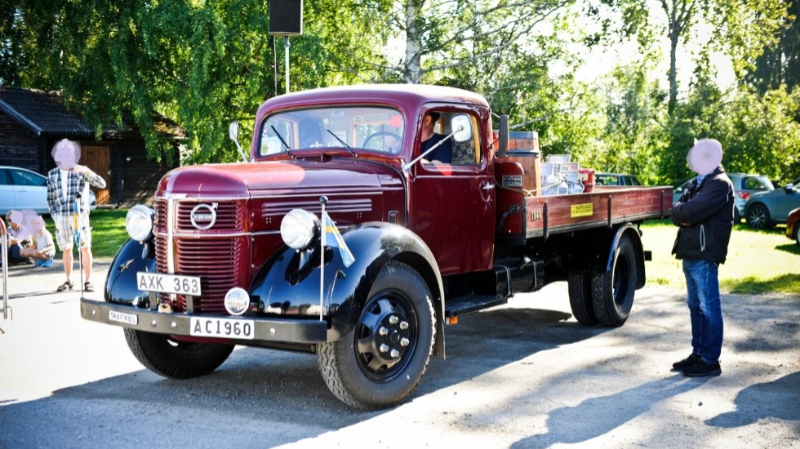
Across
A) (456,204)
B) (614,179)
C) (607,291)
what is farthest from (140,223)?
(614,179)

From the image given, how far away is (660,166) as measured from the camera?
2989 centimetres

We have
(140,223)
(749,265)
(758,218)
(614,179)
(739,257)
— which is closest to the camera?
(140,223)

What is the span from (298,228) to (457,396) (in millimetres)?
1601

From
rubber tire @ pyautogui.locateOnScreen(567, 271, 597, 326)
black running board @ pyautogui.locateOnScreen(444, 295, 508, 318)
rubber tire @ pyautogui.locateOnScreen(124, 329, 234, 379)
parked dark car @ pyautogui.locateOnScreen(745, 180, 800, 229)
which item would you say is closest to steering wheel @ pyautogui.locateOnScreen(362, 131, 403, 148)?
black running board @ pyautogui.locateOnScreen(444, 295, 508, 318)

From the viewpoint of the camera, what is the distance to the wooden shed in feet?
94.7

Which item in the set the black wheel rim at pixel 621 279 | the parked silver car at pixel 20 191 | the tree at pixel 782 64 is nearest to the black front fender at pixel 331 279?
the black wheel rim at pixel 621 279

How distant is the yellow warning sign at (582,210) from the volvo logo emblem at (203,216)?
355cm

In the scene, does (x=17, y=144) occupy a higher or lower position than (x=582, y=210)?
higher

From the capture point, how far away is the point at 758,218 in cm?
2150

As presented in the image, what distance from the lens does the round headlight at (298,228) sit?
16.7 ft

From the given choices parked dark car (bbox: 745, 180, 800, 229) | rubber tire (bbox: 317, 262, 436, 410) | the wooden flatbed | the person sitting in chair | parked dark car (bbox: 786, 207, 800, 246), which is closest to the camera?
rubber tire (bbox: 317, 262, 436, 410)

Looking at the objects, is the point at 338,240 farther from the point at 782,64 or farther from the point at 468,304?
the point at 782,64

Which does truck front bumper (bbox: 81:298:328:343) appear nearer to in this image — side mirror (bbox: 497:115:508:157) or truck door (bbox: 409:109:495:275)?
truck door (bbox: 409:109:495:275)

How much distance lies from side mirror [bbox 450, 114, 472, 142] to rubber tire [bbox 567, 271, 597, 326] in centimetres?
225
